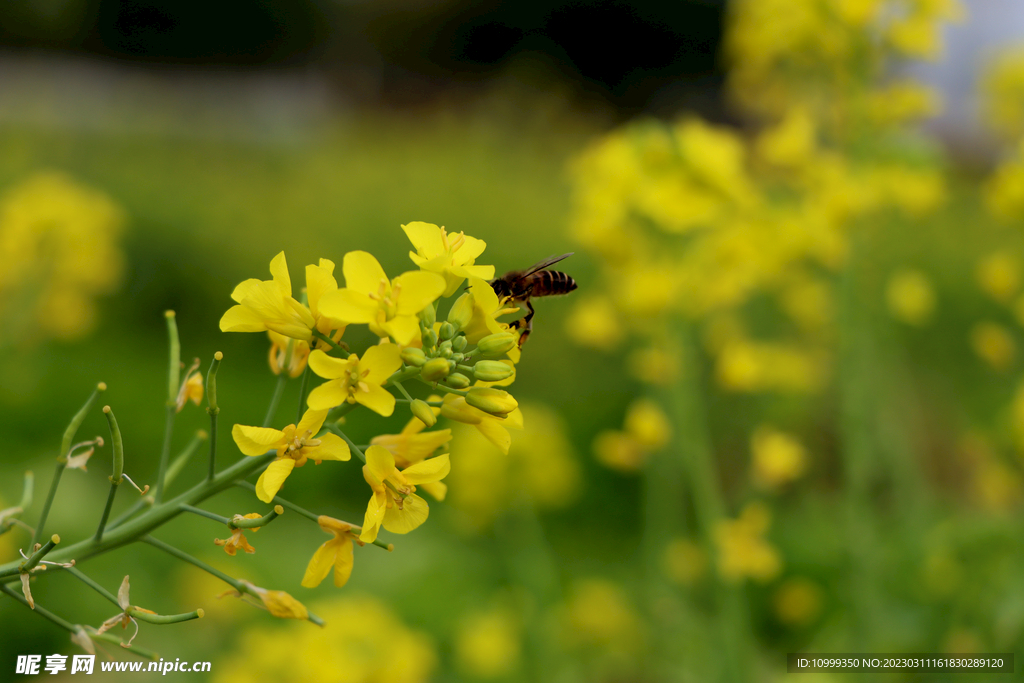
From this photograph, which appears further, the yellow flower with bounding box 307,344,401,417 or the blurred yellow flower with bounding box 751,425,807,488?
the blurred yellow flower with bounding box 751,425,807,488

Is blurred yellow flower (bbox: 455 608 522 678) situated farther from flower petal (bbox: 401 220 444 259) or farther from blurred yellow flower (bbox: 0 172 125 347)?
flower petal (bbox: 401 220 444 259)

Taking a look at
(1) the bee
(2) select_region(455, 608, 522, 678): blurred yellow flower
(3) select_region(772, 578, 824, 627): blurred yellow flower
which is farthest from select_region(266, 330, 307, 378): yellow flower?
(3) select_region(772, 578, 824, 627): blurred yellow flower

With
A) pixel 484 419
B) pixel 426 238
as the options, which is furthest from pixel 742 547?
pixel 426 238

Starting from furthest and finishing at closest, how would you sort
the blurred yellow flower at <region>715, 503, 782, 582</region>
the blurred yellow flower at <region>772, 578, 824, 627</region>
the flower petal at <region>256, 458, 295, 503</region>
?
the blurred yellow flower at <region>772, 578, 824, 627</region>, the blurred yellow flower at <region>715, 503, 782, 582</region>, the flower petal at <region>256, 458, 295, 503</region>

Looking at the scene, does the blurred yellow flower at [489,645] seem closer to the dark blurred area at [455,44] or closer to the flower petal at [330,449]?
the flower petal at [330,449]

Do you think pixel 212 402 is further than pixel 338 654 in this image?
No

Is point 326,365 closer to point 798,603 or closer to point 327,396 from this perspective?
point 327,396
